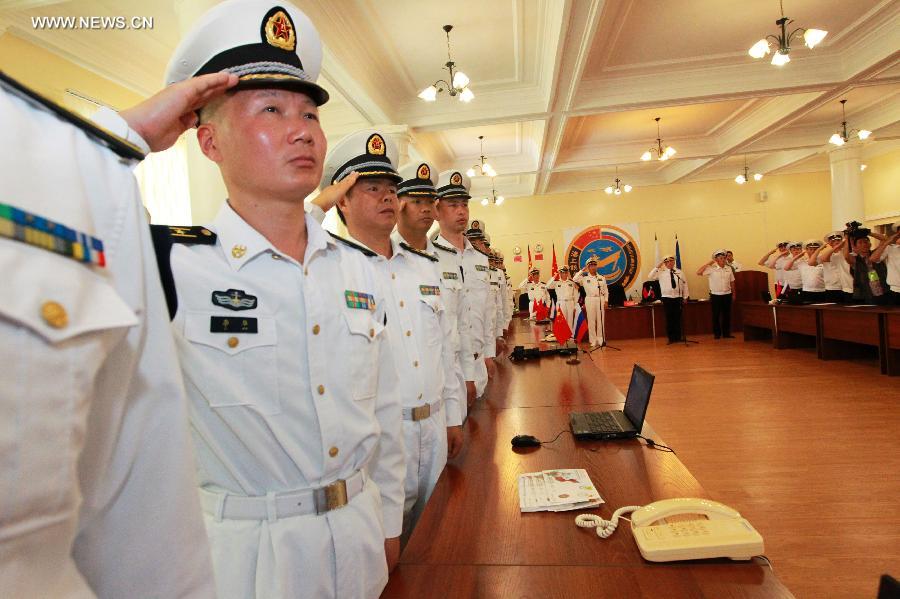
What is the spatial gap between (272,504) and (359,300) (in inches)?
21.0

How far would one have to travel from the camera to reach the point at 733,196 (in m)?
14.7

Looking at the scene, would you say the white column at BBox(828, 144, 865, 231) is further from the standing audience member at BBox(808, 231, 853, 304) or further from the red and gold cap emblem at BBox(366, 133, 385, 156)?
the red and gold cap emblem at BBox(366, 133, 385, 156)

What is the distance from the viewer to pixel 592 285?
12.5 metres

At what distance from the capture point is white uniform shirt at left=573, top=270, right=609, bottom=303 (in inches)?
491

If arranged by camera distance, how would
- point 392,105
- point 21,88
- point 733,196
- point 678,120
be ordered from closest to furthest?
1. point 21,88
2. point 392,105
3. point 678,120
4. point 733,196

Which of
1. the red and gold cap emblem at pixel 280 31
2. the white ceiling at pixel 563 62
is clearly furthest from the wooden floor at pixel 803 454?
the white ceiling at pixel 563 62

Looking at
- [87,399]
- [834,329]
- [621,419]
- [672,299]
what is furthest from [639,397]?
[672,299]

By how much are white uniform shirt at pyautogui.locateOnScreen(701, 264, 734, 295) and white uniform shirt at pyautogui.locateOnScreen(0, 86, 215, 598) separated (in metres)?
12.8

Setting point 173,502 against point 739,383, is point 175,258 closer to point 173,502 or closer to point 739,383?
point 173,502

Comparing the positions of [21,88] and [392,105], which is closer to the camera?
[21,88]

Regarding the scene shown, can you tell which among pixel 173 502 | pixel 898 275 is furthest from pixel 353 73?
pixel 898 275

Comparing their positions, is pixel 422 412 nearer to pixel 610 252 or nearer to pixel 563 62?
pixel 563 62

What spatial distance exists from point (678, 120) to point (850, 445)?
7.42 metres

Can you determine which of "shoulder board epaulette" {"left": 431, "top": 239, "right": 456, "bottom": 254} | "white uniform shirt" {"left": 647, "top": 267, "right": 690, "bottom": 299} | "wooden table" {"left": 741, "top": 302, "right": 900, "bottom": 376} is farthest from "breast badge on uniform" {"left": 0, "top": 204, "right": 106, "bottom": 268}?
"white uniform shirt" {"left": 647, "top": 267, "right": 690, "bottom": 299}
